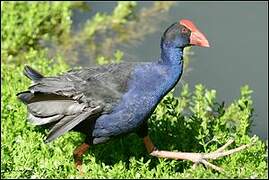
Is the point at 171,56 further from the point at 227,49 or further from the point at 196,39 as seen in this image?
the point at 227,49

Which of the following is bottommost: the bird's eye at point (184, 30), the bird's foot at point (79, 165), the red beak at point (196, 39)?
the bird's foot at point (79, 165)

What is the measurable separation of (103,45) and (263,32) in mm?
1845

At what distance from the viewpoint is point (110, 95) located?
5695 mm

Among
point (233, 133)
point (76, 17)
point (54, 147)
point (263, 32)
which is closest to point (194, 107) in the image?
point (233, 133)

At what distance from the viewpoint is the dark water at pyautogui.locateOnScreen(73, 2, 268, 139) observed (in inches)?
343

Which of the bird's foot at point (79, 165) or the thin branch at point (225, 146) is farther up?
the thin branch at point (225, 146)

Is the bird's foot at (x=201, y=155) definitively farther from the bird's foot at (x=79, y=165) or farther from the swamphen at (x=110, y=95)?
the bird's foot at (x=79, y=165)

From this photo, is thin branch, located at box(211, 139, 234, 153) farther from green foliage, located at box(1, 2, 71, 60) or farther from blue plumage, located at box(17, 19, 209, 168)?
green foliage, located at box(1, 2, 71, 60)

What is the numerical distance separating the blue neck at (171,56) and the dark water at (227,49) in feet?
8.48

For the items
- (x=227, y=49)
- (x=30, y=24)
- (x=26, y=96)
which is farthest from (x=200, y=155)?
(x=30, y=24)

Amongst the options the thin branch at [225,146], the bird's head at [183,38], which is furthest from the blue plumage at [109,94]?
the thin branch at [225,146]

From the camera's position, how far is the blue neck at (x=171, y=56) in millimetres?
5836

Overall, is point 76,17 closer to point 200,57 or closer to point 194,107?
point 200,57

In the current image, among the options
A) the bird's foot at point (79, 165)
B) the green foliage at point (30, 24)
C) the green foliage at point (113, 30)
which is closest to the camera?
the bird's foot at point (79, 165)
